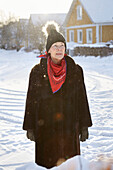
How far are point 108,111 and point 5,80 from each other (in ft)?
20.9

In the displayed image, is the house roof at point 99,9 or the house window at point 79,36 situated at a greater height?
the house roof at point 99,9

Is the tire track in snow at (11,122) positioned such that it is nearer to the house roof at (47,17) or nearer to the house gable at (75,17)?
the house gable at (75,17)

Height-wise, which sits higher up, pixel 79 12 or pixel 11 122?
pixel 79 12

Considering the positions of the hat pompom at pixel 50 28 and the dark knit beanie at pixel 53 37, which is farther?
the hat pompom at pixel 50 28

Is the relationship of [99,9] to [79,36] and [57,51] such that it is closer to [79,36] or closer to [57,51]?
[79,36]

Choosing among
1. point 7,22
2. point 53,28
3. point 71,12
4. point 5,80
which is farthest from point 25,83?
point 7,22

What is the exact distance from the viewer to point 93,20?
2570cm

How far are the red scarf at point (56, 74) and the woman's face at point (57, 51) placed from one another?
61 mm

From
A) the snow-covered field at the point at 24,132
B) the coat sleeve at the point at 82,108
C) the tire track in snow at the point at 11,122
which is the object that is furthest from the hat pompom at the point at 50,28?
the tire track in snow at the point at 11,122

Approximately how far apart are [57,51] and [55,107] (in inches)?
25.4

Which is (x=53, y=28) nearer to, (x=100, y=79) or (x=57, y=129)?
(x=57, y=129)

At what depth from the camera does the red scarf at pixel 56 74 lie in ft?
9.22

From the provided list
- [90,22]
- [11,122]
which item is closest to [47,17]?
[90,22]

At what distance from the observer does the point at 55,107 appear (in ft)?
9.64
